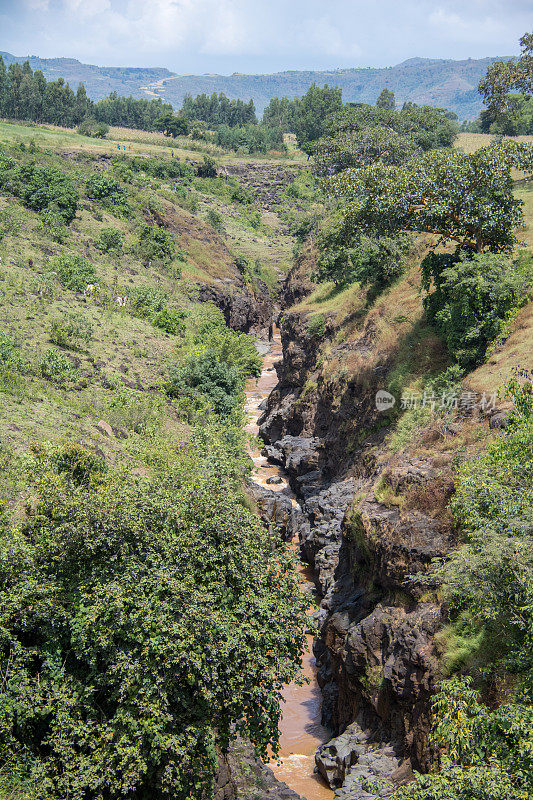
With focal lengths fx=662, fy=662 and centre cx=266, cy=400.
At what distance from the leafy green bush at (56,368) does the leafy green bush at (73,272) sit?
39.2 feet

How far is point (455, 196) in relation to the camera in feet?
78.4

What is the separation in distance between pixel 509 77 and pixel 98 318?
1290 inches

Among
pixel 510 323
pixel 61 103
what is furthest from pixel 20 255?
pixel 61 103

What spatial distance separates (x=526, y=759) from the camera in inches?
384

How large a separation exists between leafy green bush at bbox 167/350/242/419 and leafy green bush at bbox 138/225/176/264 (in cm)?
2342

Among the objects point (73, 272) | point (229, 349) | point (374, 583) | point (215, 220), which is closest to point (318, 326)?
point (229, 349)

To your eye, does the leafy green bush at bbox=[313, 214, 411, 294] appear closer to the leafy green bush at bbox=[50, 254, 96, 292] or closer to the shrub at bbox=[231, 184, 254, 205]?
the leafy green bush at bbox=[50, 254, 96, 292]

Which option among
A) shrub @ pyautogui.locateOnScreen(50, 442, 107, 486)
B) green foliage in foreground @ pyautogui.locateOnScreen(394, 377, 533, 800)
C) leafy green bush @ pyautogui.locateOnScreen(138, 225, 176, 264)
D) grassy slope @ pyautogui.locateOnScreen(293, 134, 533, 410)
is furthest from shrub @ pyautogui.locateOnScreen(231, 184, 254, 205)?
green foliage in foreground @ pyautogui.locateOnScreen(394, 377, 533, 800)

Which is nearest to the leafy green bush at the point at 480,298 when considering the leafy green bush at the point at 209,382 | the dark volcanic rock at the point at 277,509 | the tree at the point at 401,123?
the dark volcanic rock at the point at 277,509

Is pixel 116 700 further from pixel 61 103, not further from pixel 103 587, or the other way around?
pixel 61 103

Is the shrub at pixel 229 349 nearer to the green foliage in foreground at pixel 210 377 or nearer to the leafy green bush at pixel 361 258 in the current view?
the green foliage in foreground at pixel 210 377

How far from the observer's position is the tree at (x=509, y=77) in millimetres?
43812

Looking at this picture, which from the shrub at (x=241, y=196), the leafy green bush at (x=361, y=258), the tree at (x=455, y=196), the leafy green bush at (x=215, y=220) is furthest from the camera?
the shrub at (x=241, y=196)

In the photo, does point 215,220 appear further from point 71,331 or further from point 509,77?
point 71,331
